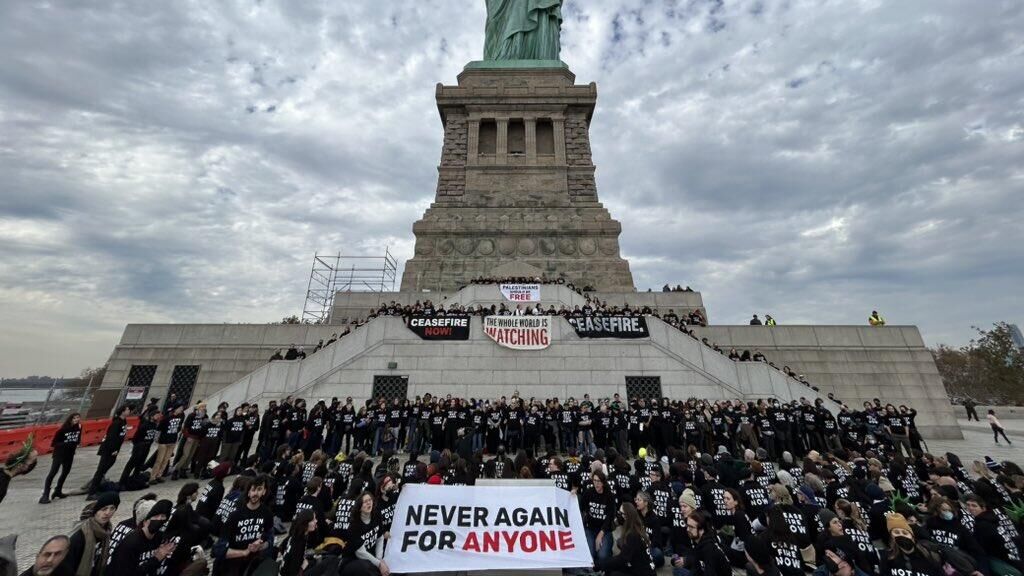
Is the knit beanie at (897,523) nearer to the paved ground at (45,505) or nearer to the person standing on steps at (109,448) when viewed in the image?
Answer: the paved ground at (45,505)

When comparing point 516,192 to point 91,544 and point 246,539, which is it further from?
point 91,544

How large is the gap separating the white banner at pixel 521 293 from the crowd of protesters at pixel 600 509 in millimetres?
11766

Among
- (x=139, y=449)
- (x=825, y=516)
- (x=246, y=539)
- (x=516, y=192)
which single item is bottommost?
(x=246, y=539)

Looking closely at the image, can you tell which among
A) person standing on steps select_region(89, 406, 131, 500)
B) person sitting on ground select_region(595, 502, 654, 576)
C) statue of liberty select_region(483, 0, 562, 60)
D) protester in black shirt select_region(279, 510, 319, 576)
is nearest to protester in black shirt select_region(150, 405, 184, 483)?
person standing on steps select_region(89, 406, 131, 500)

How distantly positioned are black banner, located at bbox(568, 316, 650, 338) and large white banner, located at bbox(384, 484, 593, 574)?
44.6 feet

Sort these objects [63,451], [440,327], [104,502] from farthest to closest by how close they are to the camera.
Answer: [440,327] → [63,451] → [104,502]

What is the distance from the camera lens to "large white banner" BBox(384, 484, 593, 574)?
243 inches

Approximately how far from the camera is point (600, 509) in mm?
7238

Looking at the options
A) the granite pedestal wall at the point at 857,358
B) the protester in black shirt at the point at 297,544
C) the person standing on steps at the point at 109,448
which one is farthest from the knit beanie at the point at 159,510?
the granite pedestal wall at the point at 857,358

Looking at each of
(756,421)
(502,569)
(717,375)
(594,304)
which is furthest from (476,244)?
(502,569)

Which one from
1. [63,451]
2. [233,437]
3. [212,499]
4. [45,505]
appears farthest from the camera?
[233,437]

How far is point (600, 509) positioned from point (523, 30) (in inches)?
1888

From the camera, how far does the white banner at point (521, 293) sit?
24.4m

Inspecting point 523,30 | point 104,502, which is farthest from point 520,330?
point 523,30
